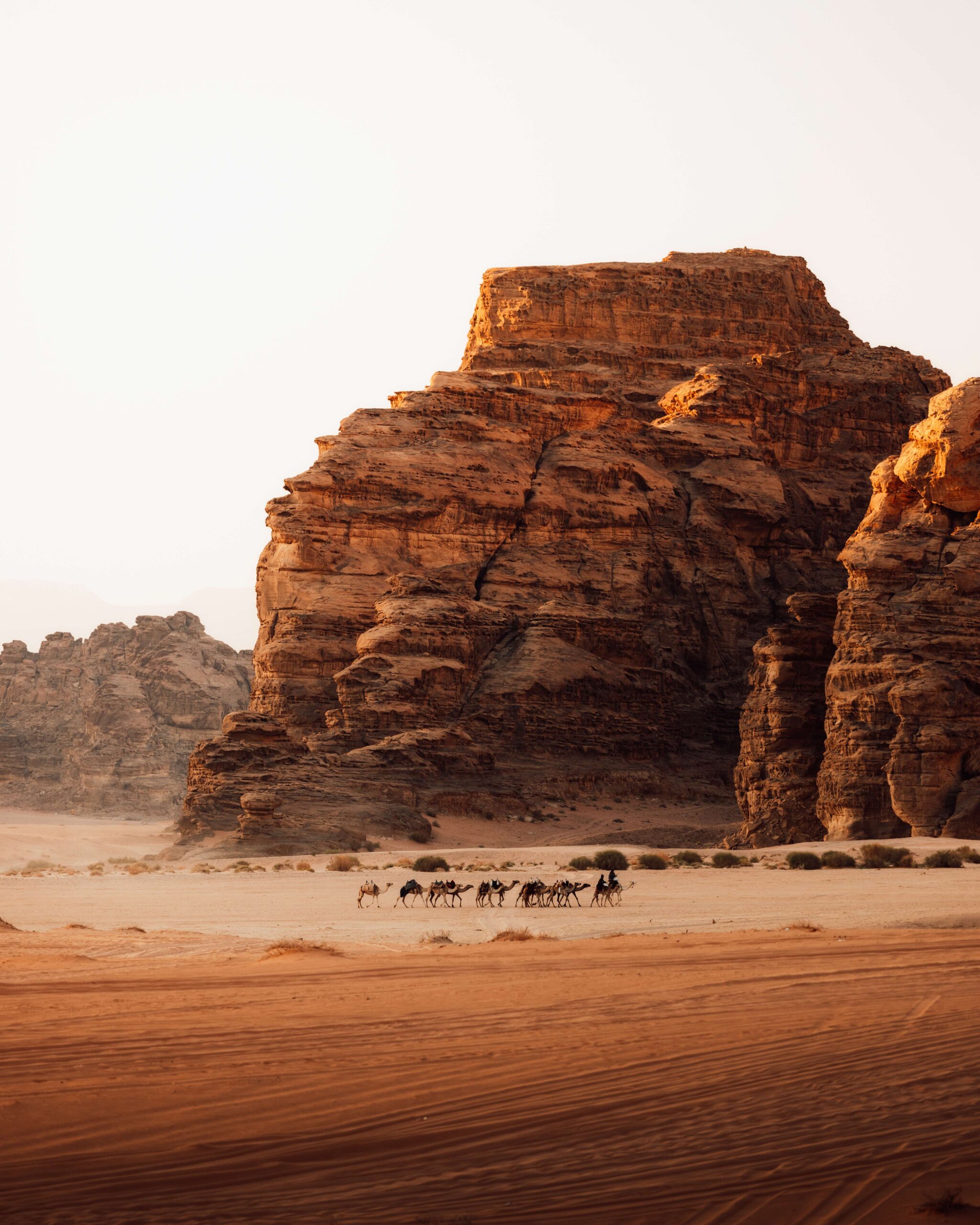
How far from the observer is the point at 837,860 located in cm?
3130

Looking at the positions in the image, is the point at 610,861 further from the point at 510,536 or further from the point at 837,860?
the point at 510,536

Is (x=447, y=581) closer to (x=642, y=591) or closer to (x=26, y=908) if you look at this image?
(x=642, y=591)

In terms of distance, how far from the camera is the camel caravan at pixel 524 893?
22.5m

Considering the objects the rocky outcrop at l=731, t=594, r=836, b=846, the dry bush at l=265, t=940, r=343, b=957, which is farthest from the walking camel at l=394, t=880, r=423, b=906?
the rocky outcrop at l=731, t=594, r=836, b=846

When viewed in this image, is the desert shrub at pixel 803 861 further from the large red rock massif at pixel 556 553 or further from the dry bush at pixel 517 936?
the large red rock massif at pixel 556 553

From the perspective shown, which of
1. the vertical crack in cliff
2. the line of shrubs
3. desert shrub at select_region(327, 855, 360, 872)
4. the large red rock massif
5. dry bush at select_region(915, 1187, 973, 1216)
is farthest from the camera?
the vertical crack in cliff

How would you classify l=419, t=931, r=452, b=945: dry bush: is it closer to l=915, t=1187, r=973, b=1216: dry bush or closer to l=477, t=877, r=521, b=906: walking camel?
l=477, t=877, r=521, b=906: walking camel

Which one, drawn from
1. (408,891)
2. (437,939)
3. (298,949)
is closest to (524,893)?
(408,891)

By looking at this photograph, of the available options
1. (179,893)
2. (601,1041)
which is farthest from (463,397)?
(601,1041)

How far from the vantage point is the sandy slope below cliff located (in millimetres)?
6285


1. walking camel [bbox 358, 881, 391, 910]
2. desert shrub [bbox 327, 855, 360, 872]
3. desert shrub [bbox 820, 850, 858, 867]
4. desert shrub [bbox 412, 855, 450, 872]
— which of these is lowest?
desert shrub [bbox 327, 855, 360, 872]

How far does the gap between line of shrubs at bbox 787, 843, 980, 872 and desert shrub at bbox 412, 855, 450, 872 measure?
8.84 meters

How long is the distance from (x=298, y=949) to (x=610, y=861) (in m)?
20.3

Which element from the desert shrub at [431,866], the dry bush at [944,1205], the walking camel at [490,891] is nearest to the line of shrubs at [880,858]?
the desert shrub at [431,866]
